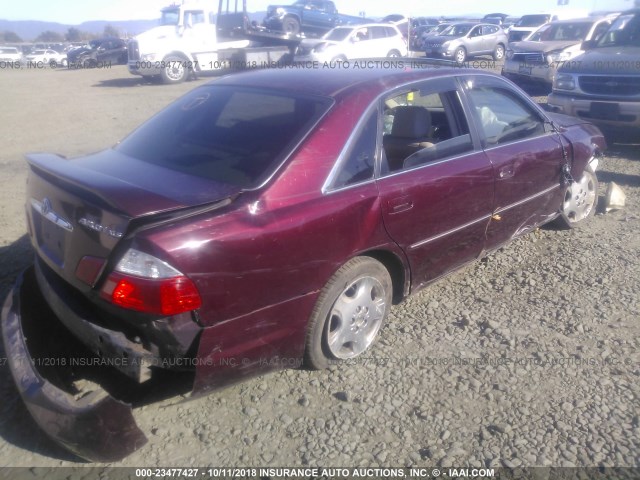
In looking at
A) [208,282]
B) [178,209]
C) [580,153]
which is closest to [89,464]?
[208,282]

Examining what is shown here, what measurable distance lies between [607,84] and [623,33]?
2.01 metres

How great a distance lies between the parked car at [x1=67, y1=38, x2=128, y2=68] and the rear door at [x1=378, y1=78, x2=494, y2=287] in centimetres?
2801

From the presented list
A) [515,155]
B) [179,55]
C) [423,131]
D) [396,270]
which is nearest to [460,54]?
[179,55]

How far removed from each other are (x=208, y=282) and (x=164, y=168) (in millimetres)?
858

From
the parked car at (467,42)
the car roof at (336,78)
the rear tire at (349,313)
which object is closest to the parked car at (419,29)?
the parked car at (467,42)

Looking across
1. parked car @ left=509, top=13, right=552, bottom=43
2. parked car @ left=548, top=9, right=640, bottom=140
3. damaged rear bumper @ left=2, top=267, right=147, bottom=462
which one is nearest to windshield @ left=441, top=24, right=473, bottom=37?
parked car @ left=509, top=13, right=552, bottom=43

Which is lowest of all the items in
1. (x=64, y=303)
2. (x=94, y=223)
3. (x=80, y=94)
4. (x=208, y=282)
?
(x=80, y=94)

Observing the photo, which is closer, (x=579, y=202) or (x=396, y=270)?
(x=396, y=270)

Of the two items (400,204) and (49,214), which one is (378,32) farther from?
(49,214)

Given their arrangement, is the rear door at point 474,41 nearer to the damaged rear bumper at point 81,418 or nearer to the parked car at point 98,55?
the parked car at point 98,55

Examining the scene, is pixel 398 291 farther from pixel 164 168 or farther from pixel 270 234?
pixel 164 168

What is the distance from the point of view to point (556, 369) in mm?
3152

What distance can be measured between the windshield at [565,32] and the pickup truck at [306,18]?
11.6m

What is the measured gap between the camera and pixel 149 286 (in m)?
2.26
